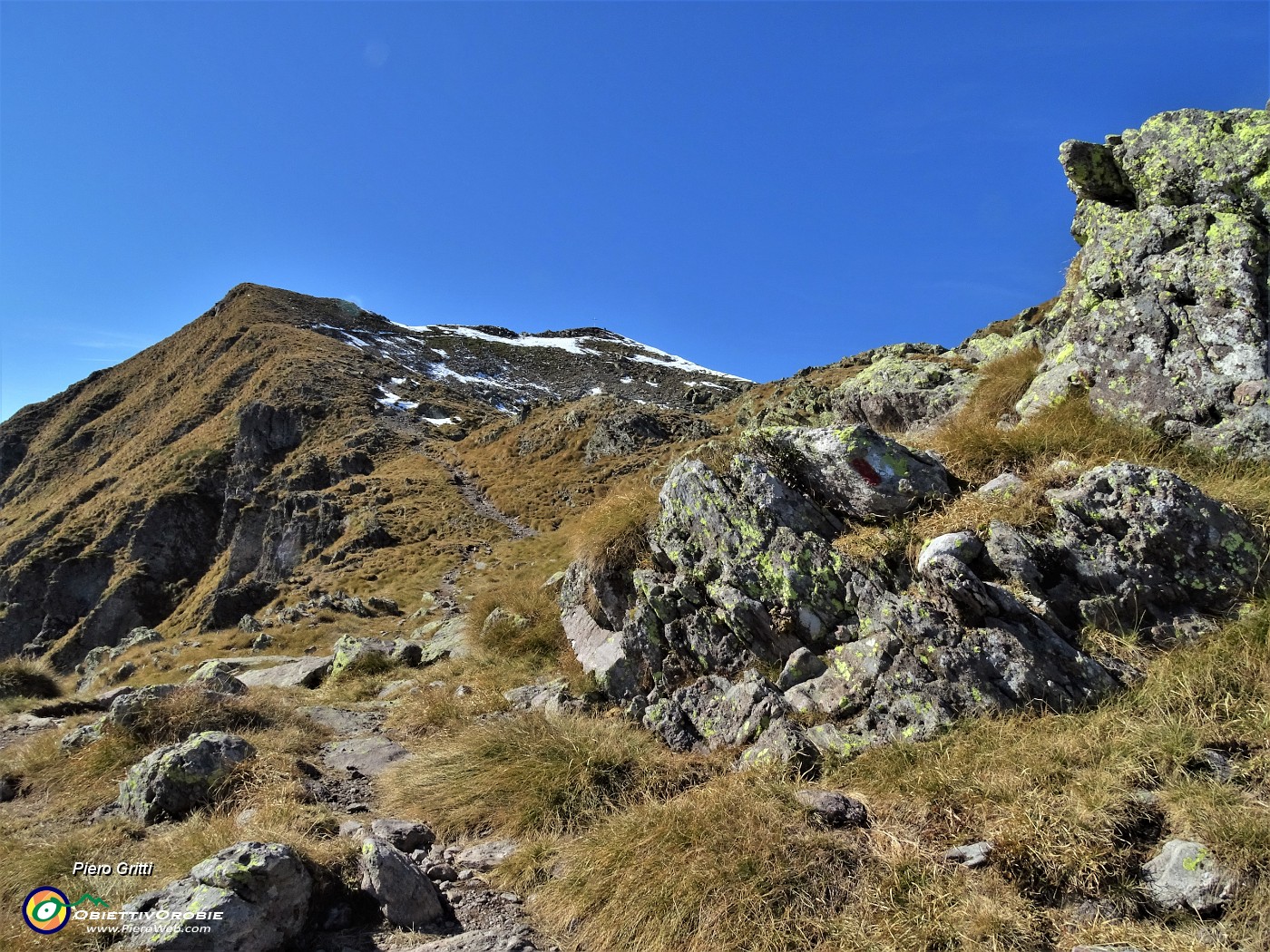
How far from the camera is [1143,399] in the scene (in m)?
7.79

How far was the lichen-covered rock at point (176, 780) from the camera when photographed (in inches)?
275

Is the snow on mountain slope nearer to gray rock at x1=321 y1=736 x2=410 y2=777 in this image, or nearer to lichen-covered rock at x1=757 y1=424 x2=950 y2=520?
gray rock at x1=321 y1=736 x2=410 y2=777

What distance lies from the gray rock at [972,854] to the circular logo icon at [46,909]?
6.34 m

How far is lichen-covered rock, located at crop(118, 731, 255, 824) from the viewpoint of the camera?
6.98 metres

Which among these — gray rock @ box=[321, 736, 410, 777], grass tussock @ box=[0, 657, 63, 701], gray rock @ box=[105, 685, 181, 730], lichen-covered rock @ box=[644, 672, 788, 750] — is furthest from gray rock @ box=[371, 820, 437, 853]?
grass tussock @ box=[0, 657, 63, 701]

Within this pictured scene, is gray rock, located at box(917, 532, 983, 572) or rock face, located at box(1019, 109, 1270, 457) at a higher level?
rock face, located at box(1019, 109, 1270, 457)

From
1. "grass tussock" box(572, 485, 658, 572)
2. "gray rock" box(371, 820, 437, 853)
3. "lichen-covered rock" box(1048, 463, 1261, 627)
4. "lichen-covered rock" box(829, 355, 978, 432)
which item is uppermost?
"lichen-covered rock" box(829, 355, 978, 432)

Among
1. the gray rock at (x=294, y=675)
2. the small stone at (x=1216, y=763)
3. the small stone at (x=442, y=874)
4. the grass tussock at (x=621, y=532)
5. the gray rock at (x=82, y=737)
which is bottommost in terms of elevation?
the small stone at (x=442, y=874)

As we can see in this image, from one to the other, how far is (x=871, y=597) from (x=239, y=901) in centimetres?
604

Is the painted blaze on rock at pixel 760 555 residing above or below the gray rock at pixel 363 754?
above

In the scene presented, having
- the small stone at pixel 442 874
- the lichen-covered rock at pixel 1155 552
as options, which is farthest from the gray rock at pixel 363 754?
the lichen-covered rock at pixel 1155 552

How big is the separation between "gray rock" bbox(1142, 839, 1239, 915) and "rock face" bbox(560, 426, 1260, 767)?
5.45ft

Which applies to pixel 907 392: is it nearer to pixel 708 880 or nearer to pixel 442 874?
pixel 708 880

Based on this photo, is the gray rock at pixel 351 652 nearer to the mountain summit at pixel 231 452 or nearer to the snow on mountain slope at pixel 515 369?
the mountain summit at pixel 231 452
